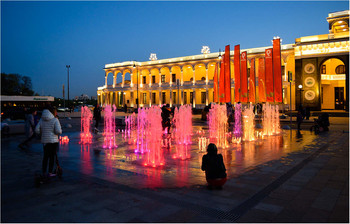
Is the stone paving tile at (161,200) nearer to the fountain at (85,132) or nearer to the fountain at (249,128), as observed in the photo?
the fountain at (85,132)

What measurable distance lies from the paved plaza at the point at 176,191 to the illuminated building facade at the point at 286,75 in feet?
70.5

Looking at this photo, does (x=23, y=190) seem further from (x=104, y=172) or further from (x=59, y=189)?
(x=104, y=172)

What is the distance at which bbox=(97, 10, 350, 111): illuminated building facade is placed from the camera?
31719 millimetres

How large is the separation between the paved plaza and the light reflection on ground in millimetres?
26

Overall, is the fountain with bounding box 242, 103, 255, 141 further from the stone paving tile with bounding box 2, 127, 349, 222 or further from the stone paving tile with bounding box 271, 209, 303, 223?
the stone paving tile with bounding box 271, 209, 303, 223

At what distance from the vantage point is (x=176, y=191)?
16.5ft

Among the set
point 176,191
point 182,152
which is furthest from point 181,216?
point 182,152

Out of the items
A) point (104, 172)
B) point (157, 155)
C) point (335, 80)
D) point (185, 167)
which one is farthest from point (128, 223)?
point (335, 80)

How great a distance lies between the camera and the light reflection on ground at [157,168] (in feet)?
19.2

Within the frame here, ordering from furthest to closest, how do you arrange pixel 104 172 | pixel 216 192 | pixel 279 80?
pixel 279 80 < pixel 104 172 < pixel 216 192

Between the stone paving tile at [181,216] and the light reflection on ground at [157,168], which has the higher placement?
the light reflection on ground at [157,168]

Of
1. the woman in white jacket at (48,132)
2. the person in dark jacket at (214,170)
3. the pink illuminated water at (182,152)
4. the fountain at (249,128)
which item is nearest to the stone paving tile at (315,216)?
the person in dark jacket at (214,170)

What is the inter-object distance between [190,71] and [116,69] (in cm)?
1645

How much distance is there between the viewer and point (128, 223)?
3.61m
